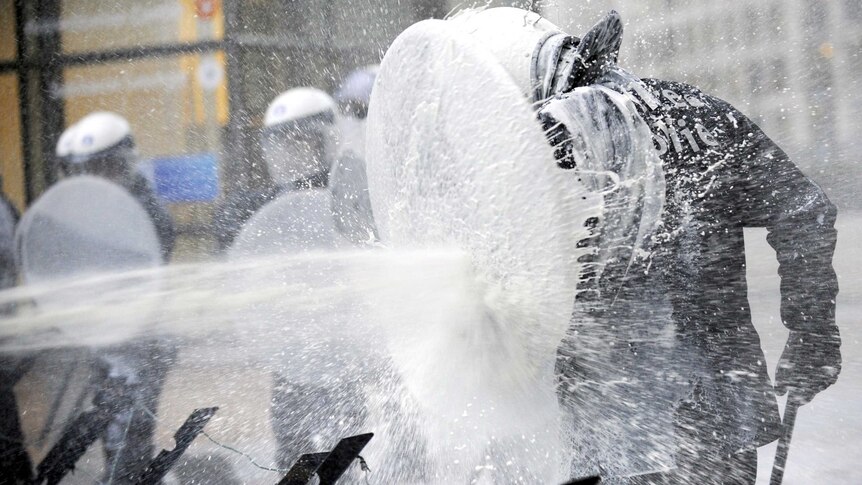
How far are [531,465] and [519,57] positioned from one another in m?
1.13

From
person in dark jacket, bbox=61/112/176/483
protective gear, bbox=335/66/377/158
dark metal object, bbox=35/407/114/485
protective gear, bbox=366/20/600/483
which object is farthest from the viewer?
protective gear, bbox=335/66/377/158

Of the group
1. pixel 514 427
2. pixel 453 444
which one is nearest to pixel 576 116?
pixel 514 427

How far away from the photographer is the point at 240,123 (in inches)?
205

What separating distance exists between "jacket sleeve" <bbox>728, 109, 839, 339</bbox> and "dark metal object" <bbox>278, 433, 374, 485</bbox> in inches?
34.3

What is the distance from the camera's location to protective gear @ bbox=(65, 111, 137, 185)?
16.8 feet

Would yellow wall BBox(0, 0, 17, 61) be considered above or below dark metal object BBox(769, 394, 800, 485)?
above

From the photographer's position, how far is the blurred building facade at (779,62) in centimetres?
466

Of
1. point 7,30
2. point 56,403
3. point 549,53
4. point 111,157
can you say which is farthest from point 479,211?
point 7,30

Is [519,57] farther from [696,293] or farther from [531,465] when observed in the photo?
[531,465]

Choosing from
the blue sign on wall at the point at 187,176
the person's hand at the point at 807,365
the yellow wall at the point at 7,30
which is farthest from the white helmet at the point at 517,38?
the yellow wall at the point at 7,30

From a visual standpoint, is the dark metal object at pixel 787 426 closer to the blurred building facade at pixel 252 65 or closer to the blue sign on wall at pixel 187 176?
the blurred building facade at pixel 252 65

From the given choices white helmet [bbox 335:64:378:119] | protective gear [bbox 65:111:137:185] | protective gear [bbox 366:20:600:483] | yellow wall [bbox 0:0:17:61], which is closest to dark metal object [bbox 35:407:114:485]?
protective gear [bbox 366:20:600:483]

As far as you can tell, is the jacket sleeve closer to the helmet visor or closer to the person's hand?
the person's hand

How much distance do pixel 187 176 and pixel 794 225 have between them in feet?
14.7
